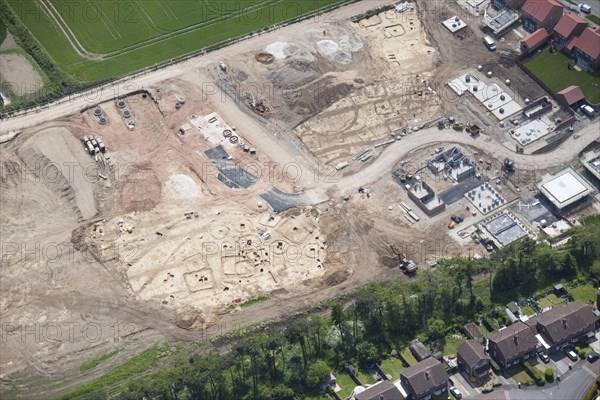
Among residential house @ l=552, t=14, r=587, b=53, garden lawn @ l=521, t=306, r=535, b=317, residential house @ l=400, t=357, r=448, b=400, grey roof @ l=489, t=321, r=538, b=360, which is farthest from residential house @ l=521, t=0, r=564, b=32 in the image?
residential house @ l=400, t=357, r=448, b=400

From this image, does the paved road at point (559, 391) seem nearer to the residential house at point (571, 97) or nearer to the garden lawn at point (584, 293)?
the garden lawn at point (584, 293)

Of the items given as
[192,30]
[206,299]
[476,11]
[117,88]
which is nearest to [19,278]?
[206,299]

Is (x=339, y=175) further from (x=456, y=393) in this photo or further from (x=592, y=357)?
(x=592, y=357)

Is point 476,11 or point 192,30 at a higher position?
point 192,30

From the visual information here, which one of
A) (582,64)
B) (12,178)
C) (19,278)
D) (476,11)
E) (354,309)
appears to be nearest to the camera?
(354,309)

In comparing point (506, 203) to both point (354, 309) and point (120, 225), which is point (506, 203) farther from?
point (120, 225)

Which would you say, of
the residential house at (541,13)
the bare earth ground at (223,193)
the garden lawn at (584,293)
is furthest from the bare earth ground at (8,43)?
the garden lawn at (584,293)
